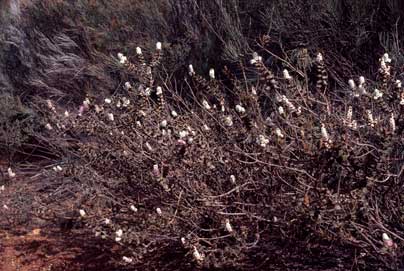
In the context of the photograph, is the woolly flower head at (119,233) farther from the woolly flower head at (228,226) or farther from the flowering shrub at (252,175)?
the woolly flower head at (228,226)

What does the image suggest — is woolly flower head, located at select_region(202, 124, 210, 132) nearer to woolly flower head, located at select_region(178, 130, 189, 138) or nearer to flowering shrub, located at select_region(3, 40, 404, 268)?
flowering shrub, located at select_region(3, 40, 404, 268)

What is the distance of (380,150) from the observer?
8.82 feet

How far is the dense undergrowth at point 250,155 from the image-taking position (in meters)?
2.89

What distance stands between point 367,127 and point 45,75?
5.45 meters

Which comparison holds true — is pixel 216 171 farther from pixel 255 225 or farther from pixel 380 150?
pixel 380 150

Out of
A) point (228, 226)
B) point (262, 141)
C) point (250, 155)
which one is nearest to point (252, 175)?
point (250, 155)

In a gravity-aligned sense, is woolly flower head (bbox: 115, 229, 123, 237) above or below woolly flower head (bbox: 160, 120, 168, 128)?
below

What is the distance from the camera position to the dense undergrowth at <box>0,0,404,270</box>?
289cm

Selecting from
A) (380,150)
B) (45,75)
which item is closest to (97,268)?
(380,150)

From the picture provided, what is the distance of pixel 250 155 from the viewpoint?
10.2ft

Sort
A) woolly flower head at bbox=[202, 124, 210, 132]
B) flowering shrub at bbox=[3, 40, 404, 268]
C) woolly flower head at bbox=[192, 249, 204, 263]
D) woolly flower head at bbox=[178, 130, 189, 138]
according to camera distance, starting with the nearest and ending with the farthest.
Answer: flowering shrub at bbox=[3, 40, 404, 268] → woolly flower head at bbox=[192, 249, 204, 263] → woolly flower head at bbox=[178, 130, 189, 138] → woolly flower head at bbox=[202, 124, 210, 132]

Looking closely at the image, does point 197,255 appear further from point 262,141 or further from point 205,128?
point 205,128

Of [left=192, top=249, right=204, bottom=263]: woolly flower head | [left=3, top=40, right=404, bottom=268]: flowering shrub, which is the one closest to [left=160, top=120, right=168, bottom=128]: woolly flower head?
[left=3, top=40, right=404, bottom=268]: flowering shrub

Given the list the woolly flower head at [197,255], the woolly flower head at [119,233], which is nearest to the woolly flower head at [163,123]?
the woolly flower head at [119,233]
